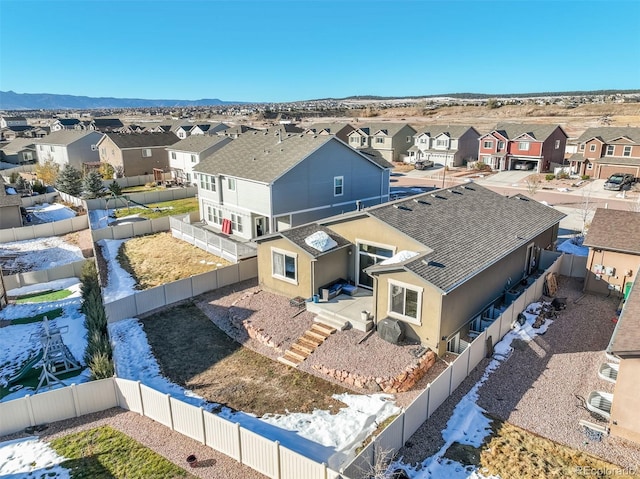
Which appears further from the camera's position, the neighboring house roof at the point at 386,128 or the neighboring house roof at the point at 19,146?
the neighboring house roof at the point at 386,128

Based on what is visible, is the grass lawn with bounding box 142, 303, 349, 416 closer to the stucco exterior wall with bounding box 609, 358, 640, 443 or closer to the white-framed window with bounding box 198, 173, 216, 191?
the stucco exterior wall with bounding box 609, 358, 640, 443

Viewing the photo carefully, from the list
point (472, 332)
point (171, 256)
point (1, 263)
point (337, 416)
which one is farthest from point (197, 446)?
point (1, 263)

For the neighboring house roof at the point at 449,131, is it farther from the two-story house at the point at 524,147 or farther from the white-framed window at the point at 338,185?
the white-framed window at the point at 338,185

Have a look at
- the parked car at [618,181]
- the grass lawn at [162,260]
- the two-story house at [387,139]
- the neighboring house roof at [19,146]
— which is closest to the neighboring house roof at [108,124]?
the neighboring house roof at [19,146]

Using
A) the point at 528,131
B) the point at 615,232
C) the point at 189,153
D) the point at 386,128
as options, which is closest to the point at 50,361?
the point at 615,232

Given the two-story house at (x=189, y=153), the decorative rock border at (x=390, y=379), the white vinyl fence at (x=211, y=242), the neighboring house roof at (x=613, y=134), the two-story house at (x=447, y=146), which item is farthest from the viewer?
the two-story house at (x=447, y=146)

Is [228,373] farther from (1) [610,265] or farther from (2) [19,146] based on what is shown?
(2) [19,146]
